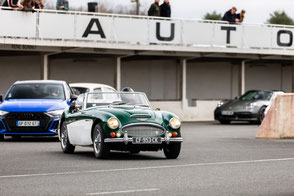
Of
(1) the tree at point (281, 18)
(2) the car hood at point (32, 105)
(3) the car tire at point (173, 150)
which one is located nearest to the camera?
(3) the car tire at point (173, 150)

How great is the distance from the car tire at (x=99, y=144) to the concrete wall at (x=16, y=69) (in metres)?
25.3

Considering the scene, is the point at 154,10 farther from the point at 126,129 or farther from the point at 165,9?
the point at 126,129

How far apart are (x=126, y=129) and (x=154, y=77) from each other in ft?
102

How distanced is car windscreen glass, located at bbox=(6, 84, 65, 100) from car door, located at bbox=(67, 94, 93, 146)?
5.62 meters

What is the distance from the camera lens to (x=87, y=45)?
34469 mm

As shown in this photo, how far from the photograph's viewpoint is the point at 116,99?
54.0 feet

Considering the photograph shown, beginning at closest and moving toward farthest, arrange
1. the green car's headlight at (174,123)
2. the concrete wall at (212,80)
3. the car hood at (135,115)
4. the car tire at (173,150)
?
the car hood at (135,115)
the green car's headlight at (174,123)
the car tire at (173,150)
the concrete wall at (212,80)

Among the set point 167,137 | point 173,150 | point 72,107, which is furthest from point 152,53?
point 167,137

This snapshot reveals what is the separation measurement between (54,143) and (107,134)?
590 centimetres

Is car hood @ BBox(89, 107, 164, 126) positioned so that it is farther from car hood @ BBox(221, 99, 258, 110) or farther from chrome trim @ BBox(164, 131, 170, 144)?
car hood @ BBox(221, 99, 258, 110)

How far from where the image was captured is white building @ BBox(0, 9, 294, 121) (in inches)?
1318

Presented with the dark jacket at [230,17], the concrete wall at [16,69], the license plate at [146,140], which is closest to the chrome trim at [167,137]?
the license plate at [146,140]

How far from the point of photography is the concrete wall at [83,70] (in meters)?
42.3

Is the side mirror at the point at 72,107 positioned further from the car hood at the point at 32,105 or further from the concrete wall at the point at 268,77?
the concrete wall at the point at 268,77
